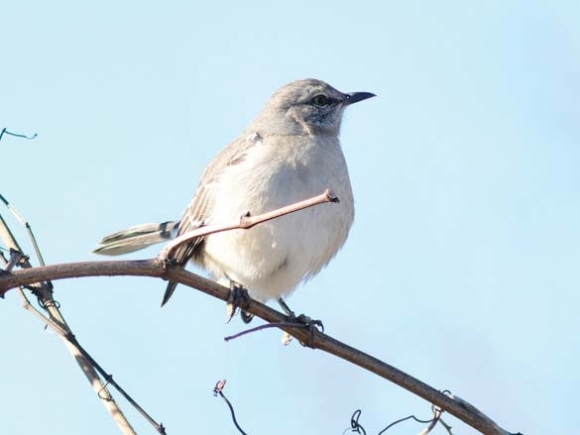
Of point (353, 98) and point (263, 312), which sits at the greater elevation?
point (353, 98)

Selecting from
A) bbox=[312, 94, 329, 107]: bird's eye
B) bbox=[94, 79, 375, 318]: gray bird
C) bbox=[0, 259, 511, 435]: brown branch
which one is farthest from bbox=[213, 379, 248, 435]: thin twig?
bbox=[312, 94, 329, 107]: bird's eye

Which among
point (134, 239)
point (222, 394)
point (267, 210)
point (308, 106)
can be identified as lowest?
point (222, 394)

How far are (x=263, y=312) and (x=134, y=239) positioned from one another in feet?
10.2

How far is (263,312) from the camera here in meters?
4.65

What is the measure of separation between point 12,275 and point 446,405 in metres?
1.77

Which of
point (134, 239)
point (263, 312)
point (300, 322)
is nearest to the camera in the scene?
point (263, 312)

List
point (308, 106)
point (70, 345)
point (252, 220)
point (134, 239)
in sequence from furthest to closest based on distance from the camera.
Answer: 1. point (308, 106)
2. point (134, 239)
3. point (70, 345)
4. point (252, 220)

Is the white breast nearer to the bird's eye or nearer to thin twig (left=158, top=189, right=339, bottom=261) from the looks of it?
the bird's eye

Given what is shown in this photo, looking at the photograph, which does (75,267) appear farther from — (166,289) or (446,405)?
(166,289)

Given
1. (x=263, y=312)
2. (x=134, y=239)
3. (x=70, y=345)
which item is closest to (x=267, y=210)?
(x=263, y=312)

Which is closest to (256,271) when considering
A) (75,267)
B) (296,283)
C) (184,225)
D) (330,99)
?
(296,283)

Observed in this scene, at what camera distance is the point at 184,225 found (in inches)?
287

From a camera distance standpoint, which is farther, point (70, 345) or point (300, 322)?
point (300, 322)

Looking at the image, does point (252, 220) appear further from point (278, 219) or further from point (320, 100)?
point (320, 100)
